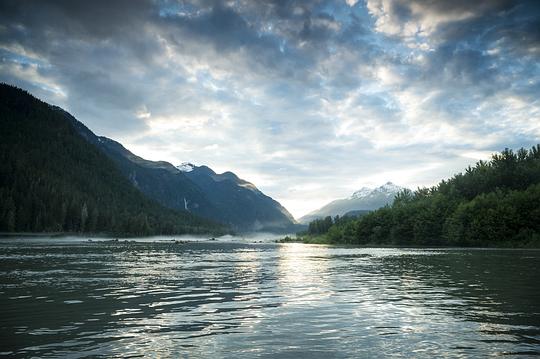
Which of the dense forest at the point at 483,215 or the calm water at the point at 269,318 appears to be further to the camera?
the dense forest at the point at 483,215

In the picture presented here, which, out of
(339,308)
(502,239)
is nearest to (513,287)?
(339,308)

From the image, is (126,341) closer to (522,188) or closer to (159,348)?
(159,348)

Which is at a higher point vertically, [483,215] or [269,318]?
[483,215]

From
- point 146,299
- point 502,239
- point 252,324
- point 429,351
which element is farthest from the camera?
point 502,239

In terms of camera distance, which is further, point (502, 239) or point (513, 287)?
point (502, 239)

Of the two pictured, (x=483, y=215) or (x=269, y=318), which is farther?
(x=483, y=215)

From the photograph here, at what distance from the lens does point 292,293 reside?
105 ft

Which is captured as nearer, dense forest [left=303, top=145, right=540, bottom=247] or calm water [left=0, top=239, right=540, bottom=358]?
calm water [left=0, top=239, right=540, bottom=358]

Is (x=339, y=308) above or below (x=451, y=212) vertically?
below

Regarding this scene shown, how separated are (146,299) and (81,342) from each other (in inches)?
484

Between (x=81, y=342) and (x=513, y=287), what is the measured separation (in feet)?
104

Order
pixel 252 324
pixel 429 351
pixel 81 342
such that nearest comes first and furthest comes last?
pixel 429 351, pixel 81 342, pixel 252 324

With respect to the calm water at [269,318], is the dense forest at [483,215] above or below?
above

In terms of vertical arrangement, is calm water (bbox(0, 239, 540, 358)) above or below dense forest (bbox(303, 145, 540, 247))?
below
